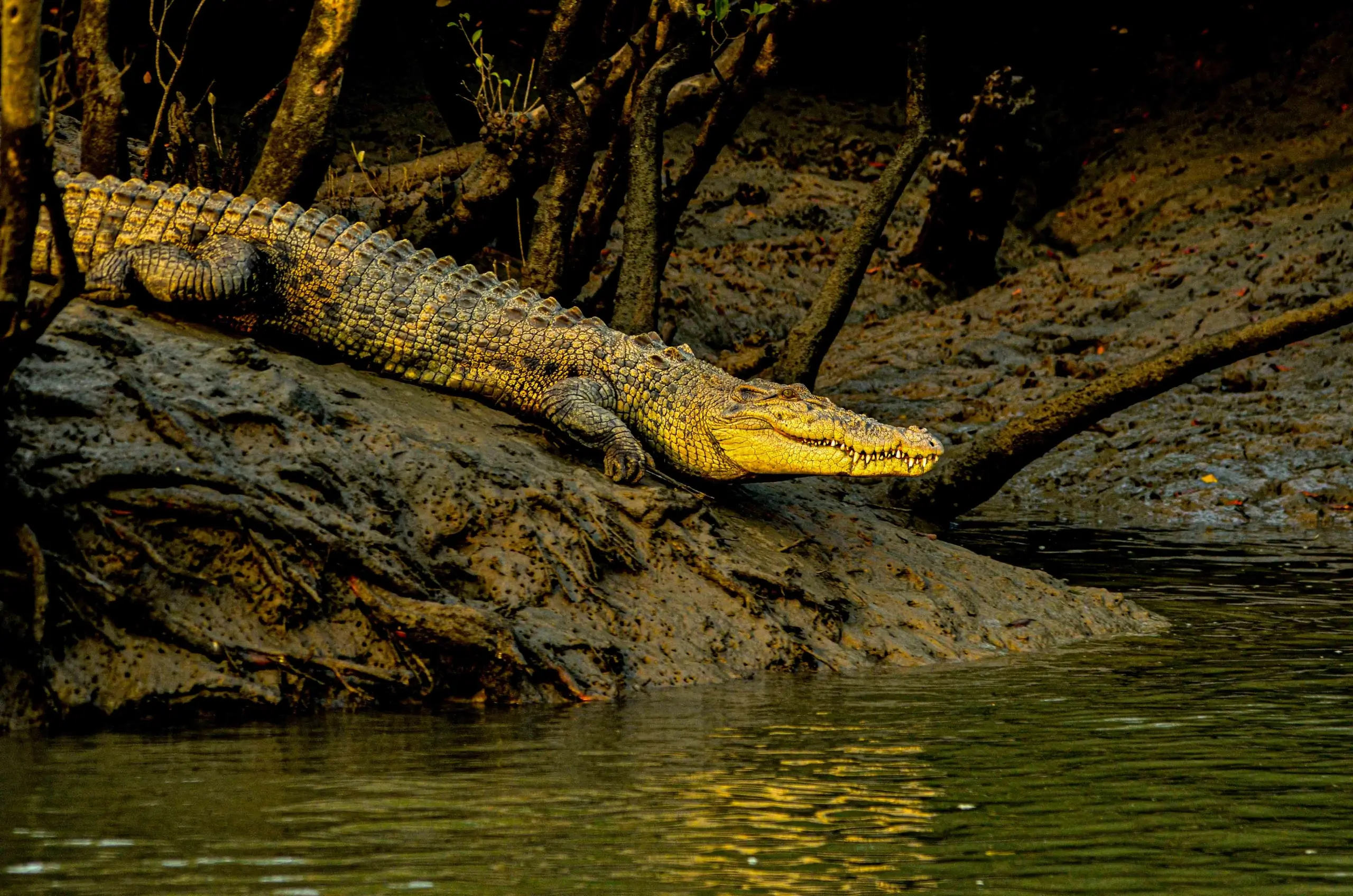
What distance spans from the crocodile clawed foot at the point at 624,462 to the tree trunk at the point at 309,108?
307cm

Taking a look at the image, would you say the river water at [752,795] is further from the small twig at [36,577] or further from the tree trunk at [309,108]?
the tree trunk at [309,108]

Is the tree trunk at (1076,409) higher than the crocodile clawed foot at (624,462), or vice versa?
the tree trunk at (1076,409)

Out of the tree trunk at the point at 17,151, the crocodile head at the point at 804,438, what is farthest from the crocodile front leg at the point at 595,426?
the tree trunk at the point at 17,151

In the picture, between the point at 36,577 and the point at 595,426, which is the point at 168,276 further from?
the point at 36,577

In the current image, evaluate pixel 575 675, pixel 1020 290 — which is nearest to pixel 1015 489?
pixel 1020 290

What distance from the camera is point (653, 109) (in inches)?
438

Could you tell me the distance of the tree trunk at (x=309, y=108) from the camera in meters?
9.52

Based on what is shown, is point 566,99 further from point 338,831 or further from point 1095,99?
point 1095,99

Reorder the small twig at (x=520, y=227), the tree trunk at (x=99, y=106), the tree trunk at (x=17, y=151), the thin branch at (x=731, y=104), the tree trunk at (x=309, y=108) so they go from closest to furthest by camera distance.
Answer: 1. the tree trunk at (x=17, y=151)
2. the tree trunk at (x=309, y=108)
3. the tree trunk at (x=99, y=106)
4. the small twig at (x=520, y=227)
5. the thin branch at (x=731, y=104)

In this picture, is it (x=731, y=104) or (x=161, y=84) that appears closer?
(x=161, y=84)

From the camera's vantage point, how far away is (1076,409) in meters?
10.4

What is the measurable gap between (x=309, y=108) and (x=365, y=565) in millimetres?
4168

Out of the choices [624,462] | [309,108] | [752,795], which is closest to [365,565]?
[624,462]

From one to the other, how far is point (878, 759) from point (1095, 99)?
19.5 metres
